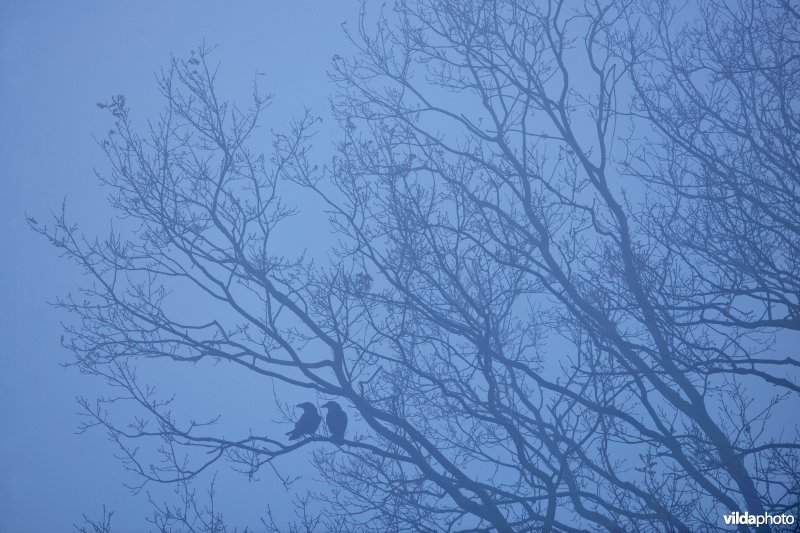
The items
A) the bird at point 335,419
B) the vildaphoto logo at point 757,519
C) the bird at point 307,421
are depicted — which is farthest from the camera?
the bird at point 335,419

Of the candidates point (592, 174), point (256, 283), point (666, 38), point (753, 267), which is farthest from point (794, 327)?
point (256, 283)

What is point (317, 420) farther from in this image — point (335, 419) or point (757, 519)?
point (757, 519)

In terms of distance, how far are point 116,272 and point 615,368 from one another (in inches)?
182

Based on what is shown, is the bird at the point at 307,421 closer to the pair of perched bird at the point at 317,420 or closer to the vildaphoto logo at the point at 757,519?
the pair of perched bird at the point at 317,420

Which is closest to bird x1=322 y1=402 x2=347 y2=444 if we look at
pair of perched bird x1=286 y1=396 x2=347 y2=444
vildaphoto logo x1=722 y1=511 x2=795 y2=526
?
pair of perched bird x1=286 y1=396 x2=347 y2=444

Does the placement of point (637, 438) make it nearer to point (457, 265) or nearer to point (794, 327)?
point (794, 327)

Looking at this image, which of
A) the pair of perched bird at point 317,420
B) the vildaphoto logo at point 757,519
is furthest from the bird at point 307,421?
the vildaphoto logo at point 757,519

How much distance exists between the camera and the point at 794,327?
5555 mm

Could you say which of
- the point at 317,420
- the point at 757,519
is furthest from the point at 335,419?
the point at 757,519

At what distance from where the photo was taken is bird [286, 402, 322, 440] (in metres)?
7.04

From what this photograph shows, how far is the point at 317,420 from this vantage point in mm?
7703

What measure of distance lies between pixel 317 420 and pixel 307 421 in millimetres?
190

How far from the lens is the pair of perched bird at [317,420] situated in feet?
23.7

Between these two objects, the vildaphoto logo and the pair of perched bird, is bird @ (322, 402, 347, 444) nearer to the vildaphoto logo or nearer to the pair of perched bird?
the pair of perched bird
